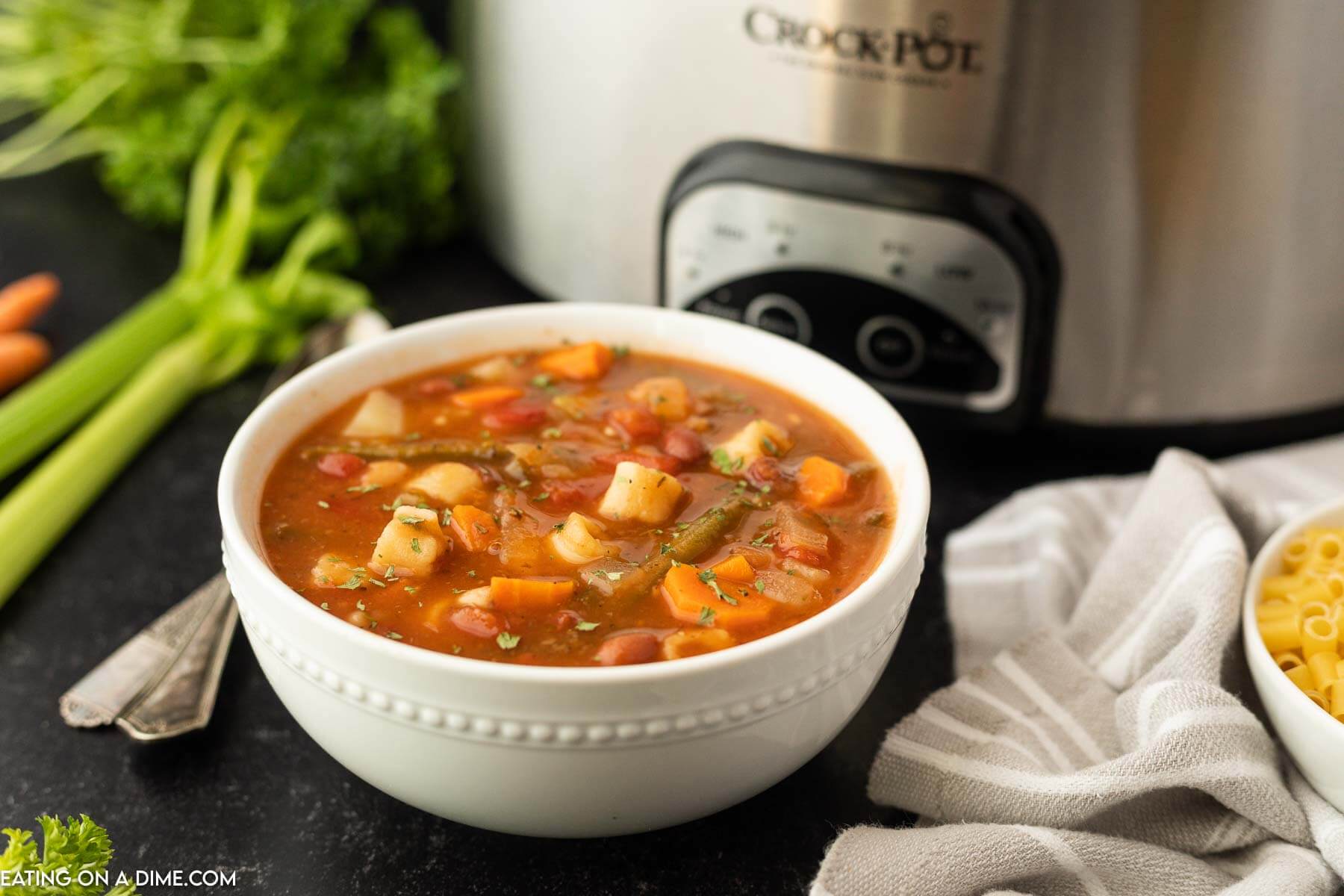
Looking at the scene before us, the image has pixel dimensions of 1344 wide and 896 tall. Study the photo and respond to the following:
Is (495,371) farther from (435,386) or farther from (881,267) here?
(881,267)

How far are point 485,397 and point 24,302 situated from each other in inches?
44.6

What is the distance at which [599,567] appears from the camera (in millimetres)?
1398

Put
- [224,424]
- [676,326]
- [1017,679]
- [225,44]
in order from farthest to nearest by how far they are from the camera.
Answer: [225,44] → [224,424] → [676,326] → [1017,679]

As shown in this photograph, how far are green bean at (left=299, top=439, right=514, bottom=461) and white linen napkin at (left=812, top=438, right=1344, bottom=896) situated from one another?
59 centimetres

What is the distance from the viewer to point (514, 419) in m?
1.67

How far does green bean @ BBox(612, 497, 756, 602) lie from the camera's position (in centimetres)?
136

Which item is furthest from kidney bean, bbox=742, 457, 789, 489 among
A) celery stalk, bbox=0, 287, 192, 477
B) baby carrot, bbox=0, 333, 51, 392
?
baby carrot, bbox=0, 333, 51, 392

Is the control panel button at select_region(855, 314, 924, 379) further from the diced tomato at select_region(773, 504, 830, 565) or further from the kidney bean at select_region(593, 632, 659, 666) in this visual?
the kidney bean at select_region(593, 632, 659, 666)

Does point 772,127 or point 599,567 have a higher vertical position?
point 772,127

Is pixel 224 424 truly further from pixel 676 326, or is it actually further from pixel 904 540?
pixel 904 540

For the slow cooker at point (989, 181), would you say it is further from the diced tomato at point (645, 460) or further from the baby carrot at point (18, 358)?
the baby carrot at point (18, 358)

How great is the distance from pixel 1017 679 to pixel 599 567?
540 mm

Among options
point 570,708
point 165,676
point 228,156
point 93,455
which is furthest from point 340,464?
point 228,156

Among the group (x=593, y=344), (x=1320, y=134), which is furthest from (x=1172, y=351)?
(x=593, y=344)
